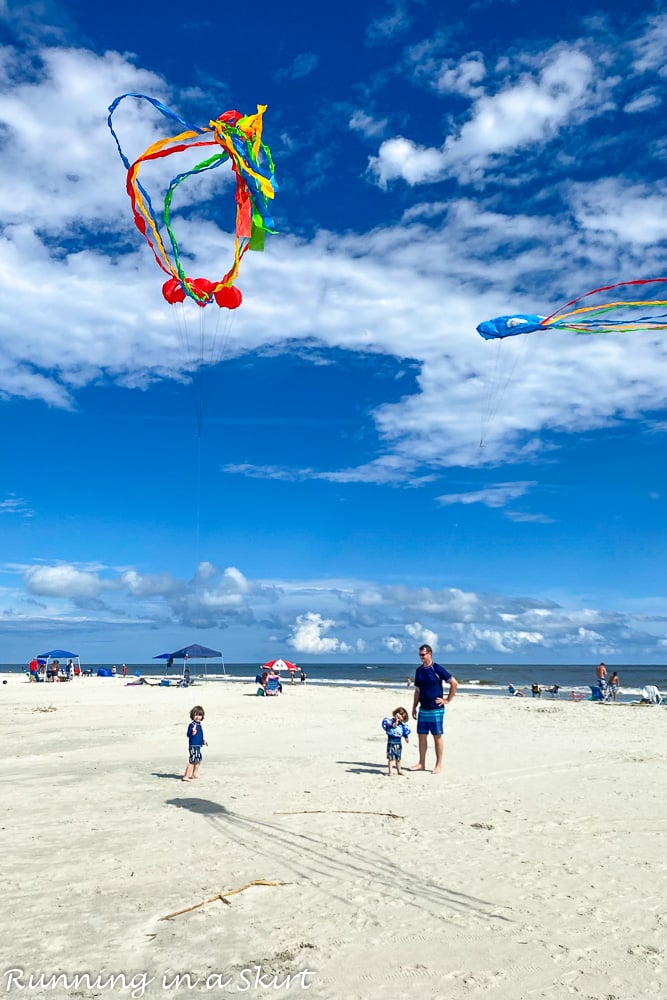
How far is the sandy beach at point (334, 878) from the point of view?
4.29 m

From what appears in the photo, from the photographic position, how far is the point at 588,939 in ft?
15.6

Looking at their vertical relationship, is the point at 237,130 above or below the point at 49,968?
above

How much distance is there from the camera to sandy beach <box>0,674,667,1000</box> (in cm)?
429

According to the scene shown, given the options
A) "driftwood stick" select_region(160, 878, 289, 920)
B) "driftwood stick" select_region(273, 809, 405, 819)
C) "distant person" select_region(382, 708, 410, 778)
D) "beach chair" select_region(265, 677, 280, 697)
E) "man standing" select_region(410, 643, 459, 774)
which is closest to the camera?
"driftwood stick" select_region(160, 878, 289, 920)

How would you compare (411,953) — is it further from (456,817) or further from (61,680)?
(61,680)

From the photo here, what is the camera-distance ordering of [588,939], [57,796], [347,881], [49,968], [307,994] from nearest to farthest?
[307,994] → [49,968] → [588,939] → [347,881] → [57,796]

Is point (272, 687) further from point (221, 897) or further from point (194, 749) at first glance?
point (221, 897)

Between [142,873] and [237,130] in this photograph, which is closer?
[142,873]

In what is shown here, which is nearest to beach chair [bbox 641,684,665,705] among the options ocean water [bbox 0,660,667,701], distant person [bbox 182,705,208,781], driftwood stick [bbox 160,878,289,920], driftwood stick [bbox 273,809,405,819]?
ocean water [bbox 0,660,667,701]

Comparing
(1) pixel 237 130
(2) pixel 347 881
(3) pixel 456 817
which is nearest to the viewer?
(2) pixel 347 881

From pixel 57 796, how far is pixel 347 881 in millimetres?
5155

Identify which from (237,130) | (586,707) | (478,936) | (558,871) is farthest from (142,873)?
(586,707)

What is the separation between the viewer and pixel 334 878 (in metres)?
5.96

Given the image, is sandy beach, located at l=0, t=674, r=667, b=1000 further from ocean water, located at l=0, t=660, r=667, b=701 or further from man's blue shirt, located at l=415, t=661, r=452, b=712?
ocean water, located at l=0, t=660, r=667, b=701
